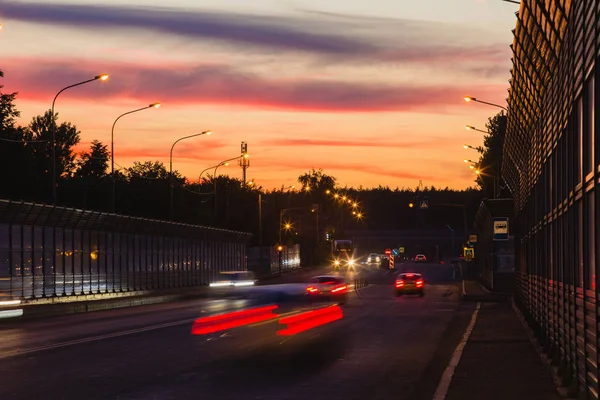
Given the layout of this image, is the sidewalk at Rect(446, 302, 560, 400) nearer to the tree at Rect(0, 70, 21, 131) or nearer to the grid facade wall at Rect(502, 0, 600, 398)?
the grid facade wall at Rect(502, 0, 600, 398)

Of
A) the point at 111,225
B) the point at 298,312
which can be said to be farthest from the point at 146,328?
the point at 111,225

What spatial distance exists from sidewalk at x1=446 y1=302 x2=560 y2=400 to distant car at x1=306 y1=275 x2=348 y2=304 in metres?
19.5

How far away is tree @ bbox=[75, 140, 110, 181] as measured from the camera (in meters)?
135

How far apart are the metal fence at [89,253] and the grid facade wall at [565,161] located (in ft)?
84.6

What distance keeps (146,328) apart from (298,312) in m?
11.0

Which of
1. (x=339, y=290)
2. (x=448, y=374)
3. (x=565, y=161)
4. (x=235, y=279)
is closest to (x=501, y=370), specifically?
(x=448, y=374)

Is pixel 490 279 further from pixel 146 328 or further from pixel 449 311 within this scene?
pixel 146 328

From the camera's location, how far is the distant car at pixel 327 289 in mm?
48031

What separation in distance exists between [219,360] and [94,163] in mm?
119616

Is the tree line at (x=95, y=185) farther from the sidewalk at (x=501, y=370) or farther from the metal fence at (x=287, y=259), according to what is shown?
the sidewalk at (x=501, y=370)

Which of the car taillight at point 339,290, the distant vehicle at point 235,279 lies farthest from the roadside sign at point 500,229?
the distant vehicle at point 235,279

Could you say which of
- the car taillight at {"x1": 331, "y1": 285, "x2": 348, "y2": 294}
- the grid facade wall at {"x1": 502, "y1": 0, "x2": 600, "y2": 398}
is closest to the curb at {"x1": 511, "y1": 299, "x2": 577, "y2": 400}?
the grid facade wall at {"x1": 502, "y1": 0, "x2": 600, "y2": 398}

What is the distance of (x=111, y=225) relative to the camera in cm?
5672

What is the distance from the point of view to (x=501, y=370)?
58.5 feet
